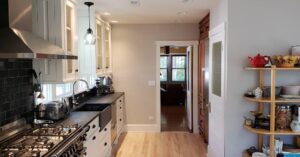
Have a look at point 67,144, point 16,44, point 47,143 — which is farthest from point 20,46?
point 67,144

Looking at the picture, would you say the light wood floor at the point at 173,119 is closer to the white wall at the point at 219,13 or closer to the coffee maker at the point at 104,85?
the coffee maker at the point at 104,85

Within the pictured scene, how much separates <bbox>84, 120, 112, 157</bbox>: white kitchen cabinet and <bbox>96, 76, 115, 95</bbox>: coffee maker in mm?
1299

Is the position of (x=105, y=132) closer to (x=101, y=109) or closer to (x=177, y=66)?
(x=101, y=109)

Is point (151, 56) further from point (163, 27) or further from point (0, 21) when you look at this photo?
point (0, 21)

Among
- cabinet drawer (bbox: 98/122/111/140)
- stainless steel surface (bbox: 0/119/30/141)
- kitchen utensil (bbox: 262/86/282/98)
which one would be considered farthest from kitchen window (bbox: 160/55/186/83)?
stainless steel surface (bbox: 0/119/30/141)

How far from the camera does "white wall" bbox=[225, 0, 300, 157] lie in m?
3.48

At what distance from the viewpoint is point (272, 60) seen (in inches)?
135

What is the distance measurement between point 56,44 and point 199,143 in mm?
3660

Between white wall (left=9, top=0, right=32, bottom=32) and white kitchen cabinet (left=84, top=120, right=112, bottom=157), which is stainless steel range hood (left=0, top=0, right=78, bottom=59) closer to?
white wall (left=9, top=0, right=32, bottom=32)

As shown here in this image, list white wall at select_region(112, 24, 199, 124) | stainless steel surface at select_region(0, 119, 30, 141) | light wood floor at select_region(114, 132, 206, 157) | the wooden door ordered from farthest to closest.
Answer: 1. white wall at select_region(112, 24, 199, 124)
2. light wood floor at select_region(114, 132, 206, 157)
3. the wooden door
4. stainless steel surface at select_region(0, 119, 30, 141)

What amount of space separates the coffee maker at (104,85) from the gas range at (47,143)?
2747mm

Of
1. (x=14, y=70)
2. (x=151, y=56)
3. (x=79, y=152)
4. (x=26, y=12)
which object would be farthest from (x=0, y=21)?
(x=151, y=56)

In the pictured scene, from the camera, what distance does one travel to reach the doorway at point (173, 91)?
7.43m

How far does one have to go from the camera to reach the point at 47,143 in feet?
7.61
